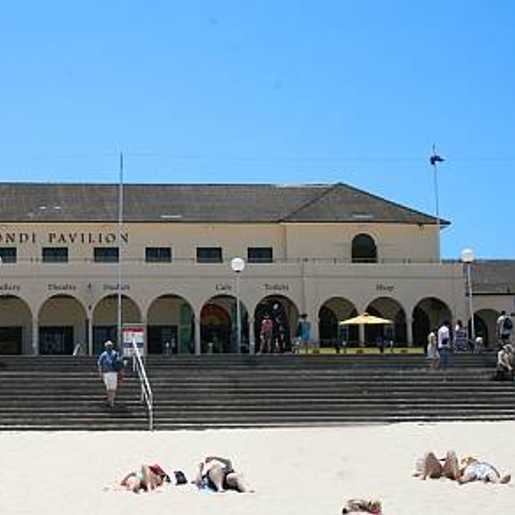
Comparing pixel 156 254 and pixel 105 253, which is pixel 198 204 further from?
pixel 105 253

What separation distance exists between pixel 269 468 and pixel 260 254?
100 feet

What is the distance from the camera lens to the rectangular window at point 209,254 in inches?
1778

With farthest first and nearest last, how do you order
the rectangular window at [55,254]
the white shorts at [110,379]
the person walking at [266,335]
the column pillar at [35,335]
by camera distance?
1. the rectangular window at [55,254]
2. the column pillar at [35,335]
3. the person walking at [266,335]
4. the white shorts at [110,379]

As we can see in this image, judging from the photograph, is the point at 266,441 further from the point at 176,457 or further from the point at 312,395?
the point at 312,395

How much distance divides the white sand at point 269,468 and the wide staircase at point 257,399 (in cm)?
143

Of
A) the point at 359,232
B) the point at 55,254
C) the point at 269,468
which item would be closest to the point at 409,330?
the point at 359,232

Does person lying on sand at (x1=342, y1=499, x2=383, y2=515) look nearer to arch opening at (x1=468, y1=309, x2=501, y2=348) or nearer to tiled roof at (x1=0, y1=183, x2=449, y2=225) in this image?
tiled roof at (x1=0, y1=183, x2=449, y2=225)

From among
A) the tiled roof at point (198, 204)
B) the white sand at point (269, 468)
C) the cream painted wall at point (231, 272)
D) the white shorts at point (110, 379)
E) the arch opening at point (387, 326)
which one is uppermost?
the tiled roof at point (198, 204)

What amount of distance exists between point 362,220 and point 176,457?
2972cm

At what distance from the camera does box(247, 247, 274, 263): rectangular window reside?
45.4m

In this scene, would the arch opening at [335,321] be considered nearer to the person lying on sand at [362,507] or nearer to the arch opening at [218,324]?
the arch opening at [218,324]

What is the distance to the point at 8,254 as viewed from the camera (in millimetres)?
43719

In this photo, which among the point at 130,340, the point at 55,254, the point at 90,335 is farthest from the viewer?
the point at 55,254

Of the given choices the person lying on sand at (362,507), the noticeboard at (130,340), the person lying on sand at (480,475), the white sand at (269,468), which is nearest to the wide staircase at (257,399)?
the noticeboard at (130,340)
